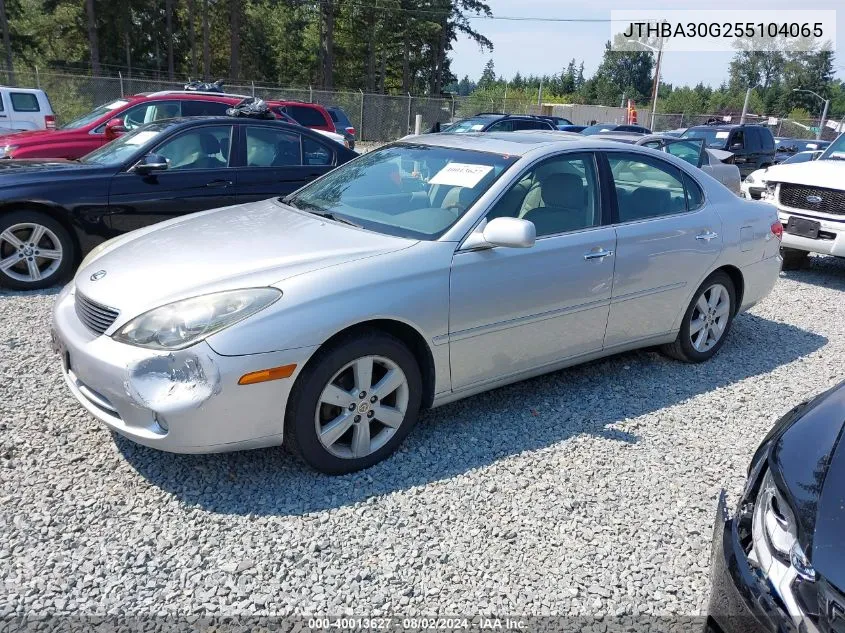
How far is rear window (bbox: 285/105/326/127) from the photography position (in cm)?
1403

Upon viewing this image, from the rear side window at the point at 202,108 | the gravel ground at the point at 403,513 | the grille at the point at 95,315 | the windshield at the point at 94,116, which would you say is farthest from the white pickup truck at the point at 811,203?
the windshield at the point at 94,116

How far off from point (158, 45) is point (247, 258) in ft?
140

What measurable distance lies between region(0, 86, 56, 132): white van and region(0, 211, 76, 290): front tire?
9442mm

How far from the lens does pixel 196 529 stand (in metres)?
2.82

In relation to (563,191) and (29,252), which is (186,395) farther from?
(29,252)

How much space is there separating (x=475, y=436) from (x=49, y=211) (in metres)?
4.42

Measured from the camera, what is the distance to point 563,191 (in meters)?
4.01

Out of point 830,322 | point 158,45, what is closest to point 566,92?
point 158,45

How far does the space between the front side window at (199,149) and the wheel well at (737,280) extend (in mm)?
4720

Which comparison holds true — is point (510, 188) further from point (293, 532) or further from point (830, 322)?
point (830, 322)

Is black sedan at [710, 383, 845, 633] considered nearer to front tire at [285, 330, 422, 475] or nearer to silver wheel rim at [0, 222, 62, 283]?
front tire at [285, 330, 422, 475]

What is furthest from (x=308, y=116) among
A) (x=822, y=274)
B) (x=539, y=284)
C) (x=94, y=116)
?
(x=539, y=284)

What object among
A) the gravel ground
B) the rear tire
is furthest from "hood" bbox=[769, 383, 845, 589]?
the rear tire

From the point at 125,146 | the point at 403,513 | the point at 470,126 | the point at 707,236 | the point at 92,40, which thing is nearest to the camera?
the point at 403,513
